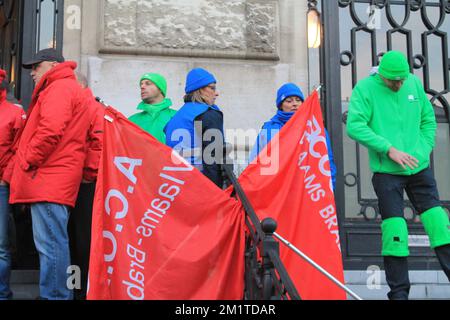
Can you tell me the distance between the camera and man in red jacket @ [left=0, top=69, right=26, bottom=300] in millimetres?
5332

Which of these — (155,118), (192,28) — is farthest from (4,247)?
(192,28)

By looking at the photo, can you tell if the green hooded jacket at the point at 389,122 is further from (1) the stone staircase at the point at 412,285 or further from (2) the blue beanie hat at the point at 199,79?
(1) the stone staircase at the point at 412,285

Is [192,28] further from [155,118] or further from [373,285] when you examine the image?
[373,285]

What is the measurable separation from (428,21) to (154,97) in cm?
370

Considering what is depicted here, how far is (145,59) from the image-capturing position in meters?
7.11

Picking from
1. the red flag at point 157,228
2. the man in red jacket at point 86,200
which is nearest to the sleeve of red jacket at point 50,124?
the man in red jacket at point 86,200

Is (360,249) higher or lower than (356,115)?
lower

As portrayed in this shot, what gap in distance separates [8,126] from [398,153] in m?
3.16

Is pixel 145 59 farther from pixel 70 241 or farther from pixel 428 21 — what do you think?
pixel 428 21

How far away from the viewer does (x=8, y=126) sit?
5.69 metres

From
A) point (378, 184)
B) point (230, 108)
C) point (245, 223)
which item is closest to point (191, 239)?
point (245, 223)

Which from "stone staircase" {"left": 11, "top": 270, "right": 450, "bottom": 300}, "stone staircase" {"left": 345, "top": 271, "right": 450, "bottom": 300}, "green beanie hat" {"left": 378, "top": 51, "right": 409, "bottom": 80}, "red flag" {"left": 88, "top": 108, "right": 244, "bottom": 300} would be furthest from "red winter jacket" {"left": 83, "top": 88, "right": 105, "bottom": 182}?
"stone staircase" {"left": 345, "top": 271, "right": 450, "bottom": 300}
